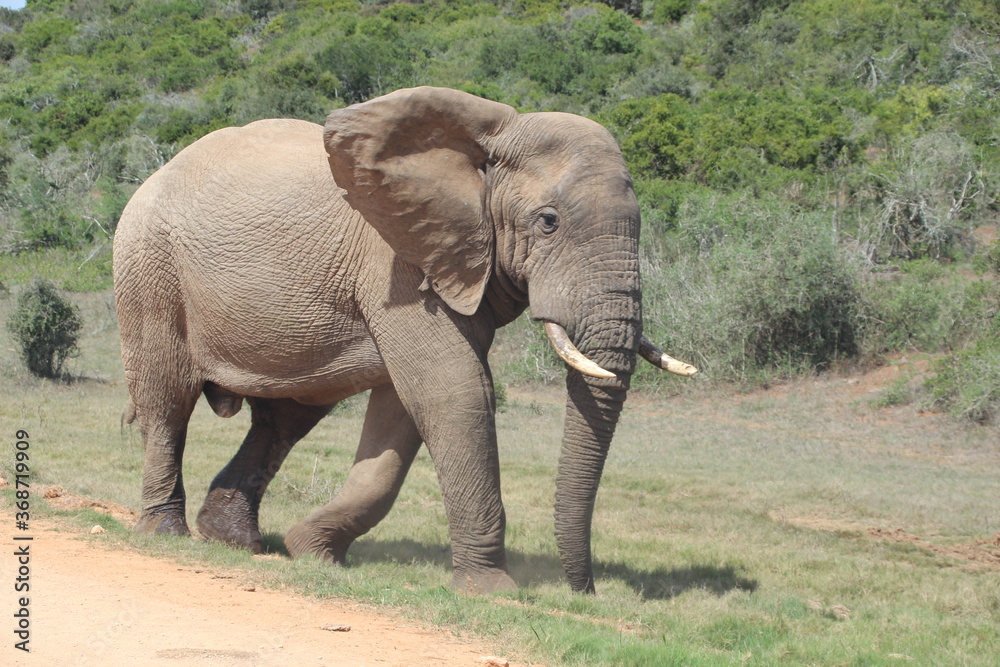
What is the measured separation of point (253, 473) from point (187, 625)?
129 inches

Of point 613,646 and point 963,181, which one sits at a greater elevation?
point 963,181

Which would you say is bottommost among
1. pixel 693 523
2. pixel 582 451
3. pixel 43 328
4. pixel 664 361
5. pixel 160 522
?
pixel 43 328

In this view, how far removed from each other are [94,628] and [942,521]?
25.3 ft

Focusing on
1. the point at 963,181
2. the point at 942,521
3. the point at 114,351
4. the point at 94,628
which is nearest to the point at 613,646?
the point at 94,628

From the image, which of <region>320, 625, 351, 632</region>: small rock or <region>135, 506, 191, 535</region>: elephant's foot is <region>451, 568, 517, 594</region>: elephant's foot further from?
<region>135, 506, 191, 535</region>: elephant's foot

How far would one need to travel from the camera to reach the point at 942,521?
9.89m

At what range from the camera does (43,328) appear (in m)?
15.6

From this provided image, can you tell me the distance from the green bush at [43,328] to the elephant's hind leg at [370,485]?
989 cm

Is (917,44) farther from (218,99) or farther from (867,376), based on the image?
(218,99)

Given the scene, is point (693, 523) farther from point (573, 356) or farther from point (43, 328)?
point (43, 328)

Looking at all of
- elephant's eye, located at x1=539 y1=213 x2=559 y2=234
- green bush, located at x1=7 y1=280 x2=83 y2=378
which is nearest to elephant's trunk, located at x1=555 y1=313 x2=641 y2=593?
elephant's eye, located at x1=539 y1=213 x2=559 y2=234

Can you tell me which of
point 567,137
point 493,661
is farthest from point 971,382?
point 493,661

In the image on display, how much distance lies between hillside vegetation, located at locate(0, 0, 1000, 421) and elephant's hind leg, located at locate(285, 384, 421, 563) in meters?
9.68

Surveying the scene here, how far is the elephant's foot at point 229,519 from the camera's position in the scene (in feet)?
25.3
